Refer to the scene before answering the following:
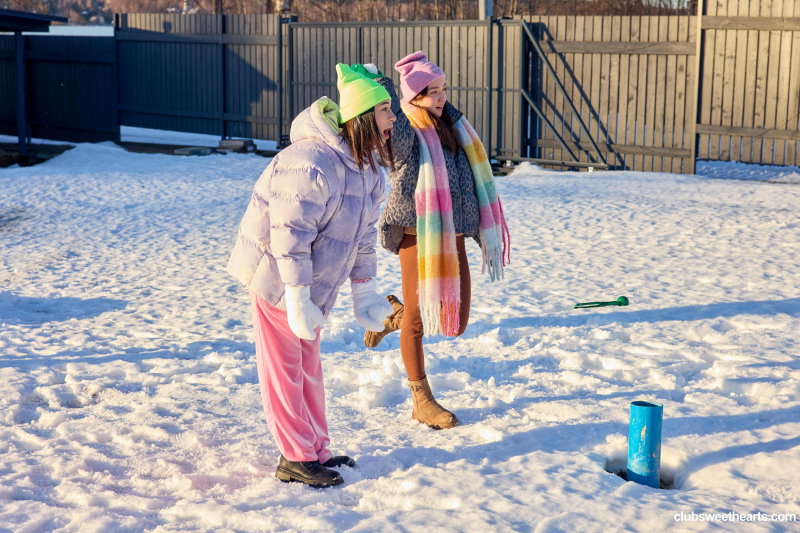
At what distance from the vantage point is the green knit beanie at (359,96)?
293 centimetres

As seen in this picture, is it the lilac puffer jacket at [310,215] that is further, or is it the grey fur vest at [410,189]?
the grey fur vest at [410,189]

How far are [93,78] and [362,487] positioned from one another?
50.3 feet

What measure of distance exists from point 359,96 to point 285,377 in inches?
43.1

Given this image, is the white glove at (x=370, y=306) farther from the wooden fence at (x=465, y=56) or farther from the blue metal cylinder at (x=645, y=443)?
the wooden fence at (x=465, y=56)

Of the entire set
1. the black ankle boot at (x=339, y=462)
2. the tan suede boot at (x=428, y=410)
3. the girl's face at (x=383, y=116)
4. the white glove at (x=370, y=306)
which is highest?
the girl's face at (x=383, y=116)

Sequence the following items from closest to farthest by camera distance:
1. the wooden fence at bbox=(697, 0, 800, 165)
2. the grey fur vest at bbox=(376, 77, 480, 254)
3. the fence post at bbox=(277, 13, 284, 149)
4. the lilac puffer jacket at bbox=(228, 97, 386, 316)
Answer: the lilac puffer jacket at bbox=(228, 97, 386, 316) < the grey fur vest at bbox=(376, 77, 480, 254) < the wooden fence at bbox=(697, 0, 800, 165) < the fence post at bbox=(277, 13, 284, 149)

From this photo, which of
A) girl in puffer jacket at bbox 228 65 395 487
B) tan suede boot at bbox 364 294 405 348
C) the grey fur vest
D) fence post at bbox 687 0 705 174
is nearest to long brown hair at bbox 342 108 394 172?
girl in puffer jacket at bbox 228 65 395 487

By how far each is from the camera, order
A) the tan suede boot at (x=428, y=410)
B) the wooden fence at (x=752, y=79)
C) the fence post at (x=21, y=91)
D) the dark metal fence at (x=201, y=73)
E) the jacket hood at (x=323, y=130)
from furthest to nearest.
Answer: the dark metal fence at (x=201, y=73) → the fence post at (x=21, y=91) → the wooden fence at (x=752, y=79) → the tan suede boot at (x=428, y=410) → the jacket hood at (x=323, y=130)

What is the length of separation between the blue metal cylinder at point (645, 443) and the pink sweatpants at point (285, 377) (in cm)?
125

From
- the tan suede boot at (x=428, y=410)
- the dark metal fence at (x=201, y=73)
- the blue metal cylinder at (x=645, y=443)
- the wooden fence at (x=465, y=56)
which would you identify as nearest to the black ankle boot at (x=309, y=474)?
the tan suede boot at (x=428, y=410)

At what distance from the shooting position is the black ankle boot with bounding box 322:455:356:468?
3.27 meters

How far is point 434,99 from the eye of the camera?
3.68 metres

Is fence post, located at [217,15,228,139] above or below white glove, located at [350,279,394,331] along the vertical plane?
above

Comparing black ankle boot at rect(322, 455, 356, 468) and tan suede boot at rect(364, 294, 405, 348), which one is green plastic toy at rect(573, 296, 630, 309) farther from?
black ankle boot at rect(322, 455, 356, 468)
